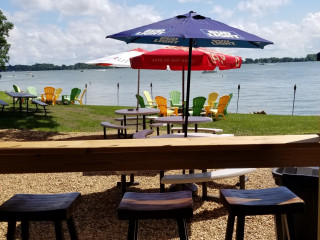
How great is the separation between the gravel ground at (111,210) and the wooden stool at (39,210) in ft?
6.08

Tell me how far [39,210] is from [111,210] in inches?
116

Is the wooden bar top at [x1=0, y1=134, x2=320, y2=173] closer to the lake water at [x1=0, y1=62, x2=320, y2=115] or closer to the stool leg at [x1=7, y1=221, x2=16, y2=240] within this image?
the stool leg at [x1=7, y1=221, x2=16, y2=240]

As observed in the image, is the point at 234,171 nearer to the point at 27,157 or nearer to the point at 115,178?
the point at 115,178

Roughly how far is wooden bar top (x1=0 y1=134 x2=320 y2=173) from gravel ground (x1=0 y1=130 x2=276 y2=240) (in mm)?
2506

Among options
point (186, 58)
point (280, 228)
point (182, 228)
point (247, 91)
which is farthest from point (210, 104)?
point (247, 91)

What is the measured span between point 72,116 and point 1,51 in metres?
7.62

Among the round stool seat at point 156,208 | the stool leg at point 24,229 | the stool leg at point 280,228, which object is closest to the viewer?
the round stool seat at point 156,208

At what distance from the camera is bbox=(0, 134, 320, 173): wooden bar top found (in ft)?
7.38

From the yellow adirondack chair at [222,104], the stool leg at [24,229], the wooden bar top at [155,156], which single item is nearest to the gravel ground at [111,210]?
the stool leg at [24,229]

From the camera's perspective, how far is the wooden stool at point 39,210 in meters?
2.64

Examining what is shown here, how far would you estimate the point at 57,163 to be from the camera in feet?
7.41

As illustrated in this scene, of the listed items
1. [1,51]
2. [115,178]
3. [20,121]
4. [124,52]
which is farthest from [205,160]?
[1,51]

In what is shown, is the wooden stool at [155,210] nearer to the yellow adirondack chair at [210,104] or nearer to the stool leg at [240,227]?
the stool leg at [240,227]

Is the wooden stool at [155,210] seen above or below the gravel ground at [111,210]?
above
